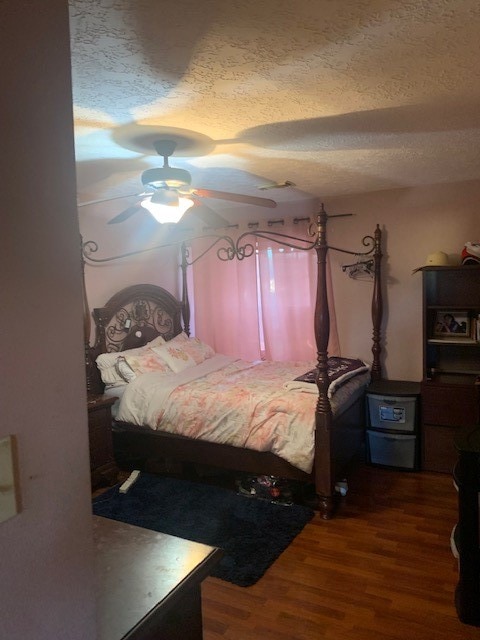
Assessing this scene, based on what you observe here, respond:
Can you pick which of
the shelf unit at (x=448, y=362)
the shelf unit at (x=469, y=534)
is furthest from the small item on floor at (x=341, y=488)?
the shelf unit at (x=469, y=534)

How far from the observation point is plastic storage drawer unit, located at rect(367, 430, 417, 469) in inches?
145

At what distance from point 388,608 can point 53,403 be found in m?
2.14

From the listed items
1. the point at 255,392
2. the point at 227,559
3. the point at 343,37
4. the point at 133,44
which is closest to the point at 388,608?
the point at 227,559

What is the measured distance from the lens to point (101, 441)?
11.4ft

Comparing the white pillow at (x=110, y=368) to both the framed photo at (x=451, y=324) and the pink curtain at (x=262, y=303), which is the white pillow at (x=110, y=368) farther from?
the framed photo at (x=451, y=324)

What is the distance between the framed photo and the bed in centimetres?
50

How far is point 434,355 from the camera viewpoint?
3.99m

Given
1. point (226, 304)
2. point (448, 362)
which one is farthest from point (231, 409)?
point (448, 362)

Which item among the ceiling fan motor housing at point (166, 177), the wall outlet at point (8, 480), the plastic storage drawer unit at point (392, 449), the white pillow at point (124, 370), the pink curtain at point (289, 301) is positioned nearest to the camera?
the wall outlet at point (8, 480)

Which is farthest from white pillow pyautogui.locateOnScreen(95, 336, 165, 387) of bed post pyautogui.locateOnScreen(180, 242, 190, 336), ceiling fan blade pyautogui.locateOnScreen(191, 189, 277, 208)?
ceiling fan blade pyautogui.locateOnScreen(191, 189, 277, 208)

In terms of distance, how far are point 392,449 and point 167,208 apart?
8.61 feet

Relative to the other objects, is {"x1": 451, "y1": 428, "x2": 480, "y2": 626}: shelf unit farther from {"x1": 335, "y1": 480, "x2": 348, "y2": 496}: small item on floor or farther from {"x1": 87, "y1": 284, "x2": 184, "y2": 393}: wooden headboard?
{"x1": 87, "y1": 284, "x2": 184, "y2": 393}: wooden headboard

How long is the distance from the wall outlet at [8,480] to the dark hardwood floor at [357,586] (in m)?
1.77

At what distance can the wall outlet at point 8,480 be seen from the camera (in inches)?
26.2
